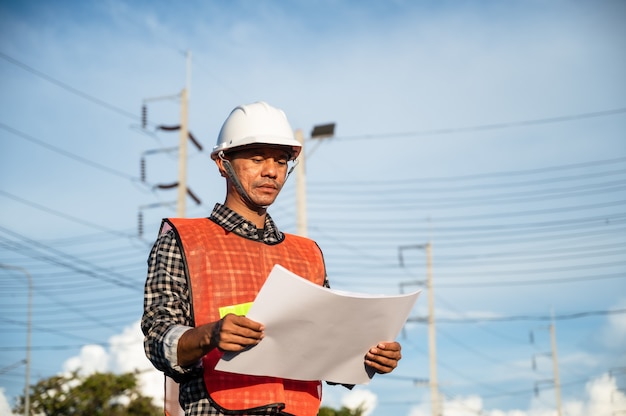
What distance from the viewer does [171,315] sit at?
3197 mm

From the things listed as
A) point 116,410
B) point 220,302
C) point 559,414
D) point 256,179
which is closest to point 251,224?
point 256,179

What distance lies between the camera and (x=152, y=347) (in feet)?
10.2

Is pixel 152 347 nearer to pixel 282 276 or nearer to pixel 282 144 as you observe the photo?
pixel 282 276

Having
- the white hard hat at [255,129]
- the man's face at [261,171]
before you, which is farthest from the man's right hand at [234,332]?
the white hard hat at [255,129]

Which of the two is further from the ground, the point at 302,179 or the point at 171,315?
the point at 302,179

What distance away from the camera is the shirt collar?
348cm

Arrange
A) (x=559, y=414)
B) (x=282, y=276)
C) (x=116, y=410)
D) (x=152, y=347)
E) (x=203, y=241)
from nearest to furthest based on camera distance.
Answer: (x=282, y=276), (x=152, y=347), (x=203, y=241), (x=116, y=410), (x=559, y=414)

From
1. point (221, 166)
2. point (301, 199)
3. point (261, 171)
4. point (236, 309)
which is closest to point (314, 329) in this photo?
point (236, 309)

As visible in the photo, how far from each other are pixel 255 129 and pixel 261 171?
0.17 metres

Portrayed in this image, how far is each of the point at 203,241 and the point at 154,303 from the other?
302mm

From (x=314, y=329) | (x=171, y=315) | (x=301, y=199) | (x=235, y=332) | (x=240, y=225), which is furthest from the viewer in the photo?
(x=301, y=199)

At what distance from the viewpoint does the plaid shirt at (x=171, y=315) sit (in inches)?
121

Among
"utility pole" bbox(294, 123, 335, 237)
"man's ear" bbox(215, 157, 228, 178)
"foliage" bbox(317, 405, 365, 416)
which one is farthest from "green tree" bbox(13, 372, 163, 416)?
"man's ear" bbox(215, 157, 228, 178)

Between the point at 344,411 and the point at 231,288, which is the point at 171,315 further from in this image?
the point at 344,411
